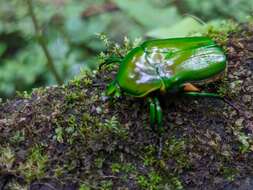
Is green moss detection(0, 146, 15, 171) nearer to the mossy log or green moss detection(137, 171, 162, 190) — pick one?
the mossy log

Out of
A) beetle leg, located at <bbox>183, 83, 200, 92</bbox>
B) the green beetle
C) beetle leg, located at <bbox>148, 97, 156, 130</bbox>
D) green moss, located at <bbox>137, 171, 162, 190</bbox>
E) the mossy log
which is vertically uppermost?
the green beetle

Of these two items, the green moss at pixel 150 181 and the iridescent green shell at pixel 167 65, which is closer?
the green moss at pixel 150 181

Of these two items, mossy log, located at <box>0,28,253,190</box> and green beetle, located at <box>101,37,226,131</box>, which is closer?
mossy log, located at <box>0,28,253,190</box>

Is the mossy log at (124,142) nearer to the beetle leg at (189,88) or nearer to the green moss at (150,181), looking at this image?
the green moss at (150,181)

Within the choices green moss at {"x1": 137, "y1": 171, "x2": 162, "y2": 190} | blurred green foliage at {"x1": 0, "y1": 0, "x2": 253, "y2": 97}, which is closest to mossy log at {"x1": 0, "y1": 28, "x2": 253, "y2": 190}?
green moss at {"x1": 137, "y1": 171, "x2": 162, "y2": 190}

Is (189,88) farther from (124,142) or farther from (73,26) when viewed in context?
(73,26)

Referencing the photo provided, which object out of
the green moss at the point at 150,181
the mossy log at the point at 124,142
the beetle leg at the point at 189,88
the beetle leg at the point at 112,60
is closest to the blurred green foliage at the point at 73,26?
the beetle leg at the point at 112,60

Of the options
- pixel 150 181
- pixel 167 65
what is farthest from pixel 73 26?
pixel 150 181
